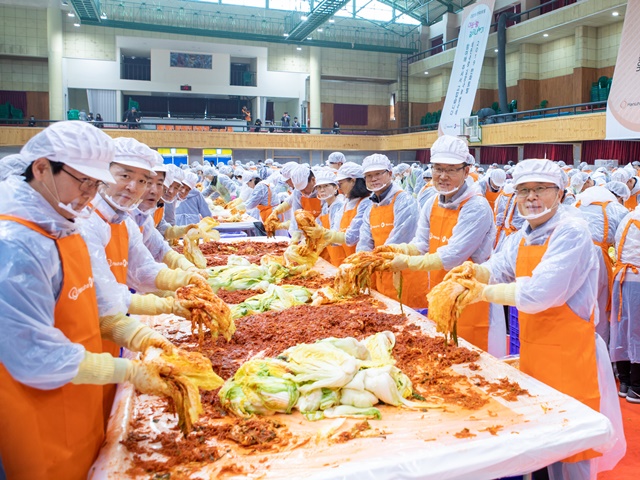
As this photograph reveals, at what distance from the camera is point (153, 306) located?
8.21 ft

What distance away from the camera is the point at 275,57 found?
27.2 metres

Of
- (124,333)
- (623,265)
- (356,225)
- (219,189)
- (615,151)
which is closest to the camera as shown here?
(124,333)

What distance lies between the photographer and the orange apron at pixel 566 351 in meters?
2.48

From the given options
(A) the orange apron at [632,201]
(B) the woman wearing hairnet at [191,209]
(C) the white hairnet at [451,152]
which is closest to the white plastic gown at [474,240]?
(C) the white hairnet at [451,152]

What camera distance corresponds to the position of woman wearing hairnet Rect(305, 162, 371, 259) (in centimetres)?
481

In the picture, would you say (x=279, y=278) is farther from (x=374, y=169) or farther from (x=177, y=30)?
(x=177, y=30)

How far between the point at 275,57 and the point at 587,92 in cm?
1401

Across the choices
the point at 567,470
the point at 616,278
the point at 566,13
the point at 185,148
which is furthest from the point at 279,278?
the point at 185,148

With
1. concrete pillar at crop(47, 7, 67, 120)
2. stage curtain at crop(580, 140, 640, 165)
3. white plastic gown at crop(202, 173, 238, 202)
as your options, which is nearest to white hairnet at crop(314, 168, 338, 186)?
white plastic gown at crop(202, 173, 238, 202)

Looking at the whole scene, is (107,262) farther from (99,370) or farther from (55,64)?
(55,64)

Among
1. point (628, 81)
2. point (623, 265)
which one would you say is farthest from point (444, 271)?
point (628, 81)

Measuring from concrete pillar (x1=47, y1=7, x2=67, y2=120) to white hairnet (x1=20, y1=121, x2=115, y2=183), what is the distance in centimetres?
2421

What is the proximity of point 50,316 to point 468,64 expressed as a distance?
17.2 m

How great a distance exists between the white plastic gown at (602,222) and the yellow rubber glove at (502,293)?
2.72 meters
